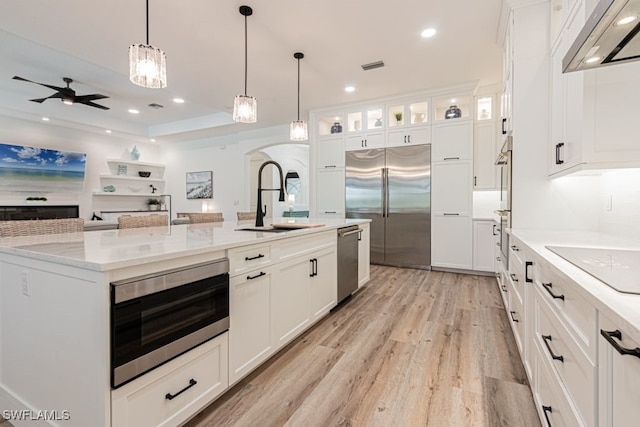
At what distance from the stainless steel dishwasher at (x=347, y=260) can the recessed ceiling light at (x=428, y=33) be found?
2173 mm

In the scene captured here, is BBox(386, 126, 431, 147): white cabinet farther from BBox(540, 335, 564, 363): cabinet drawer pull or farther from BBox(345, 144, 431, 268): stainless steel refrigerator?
BBox(540, 335, 564, 363): cabinet drawer pull

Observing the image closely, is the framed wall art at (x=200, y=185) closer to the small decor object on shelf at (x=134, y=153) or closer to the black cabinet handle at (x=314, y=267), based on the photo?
the small decor object on shelf at (x=134, y=153)

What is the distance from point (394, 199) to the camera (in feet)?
16.6

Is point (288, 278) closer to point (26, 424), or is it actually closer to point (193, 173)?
point (26, 424)

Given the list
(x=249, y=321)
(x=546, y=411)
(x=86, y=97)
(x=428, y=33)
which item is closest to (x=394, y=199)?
(x=428, y=33)

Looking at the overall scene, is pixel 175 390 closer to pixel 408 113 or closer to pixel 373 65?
pixel 373 65

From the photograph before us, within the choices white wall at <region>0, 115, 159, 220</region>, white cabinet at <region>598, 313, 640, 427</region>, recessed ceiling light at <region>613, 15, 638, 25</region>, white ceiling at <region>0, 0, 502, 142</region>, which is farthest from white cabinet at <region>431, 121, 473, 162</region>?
white wall at <region>0, 115, 159, 220</region>

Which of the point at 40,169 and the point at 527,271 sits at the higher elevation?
the point at 40,169

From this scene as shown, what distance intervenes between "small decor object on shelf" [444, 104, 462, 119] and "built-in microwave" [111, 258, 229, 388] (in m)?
4.35

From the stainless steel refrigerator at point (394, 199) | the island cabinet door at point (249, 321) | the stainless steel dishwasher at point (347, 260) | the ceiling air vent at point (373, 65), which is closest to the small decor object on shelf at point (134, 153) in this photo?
the stainless steel refrigerator at point (394, 199)

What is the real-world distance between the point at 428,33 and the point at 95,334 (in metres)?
3.68

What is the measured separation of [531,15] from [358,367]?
315cm

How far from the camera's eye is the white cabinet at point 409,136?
4801 mm

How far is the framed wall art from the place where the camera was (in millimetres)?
8031
